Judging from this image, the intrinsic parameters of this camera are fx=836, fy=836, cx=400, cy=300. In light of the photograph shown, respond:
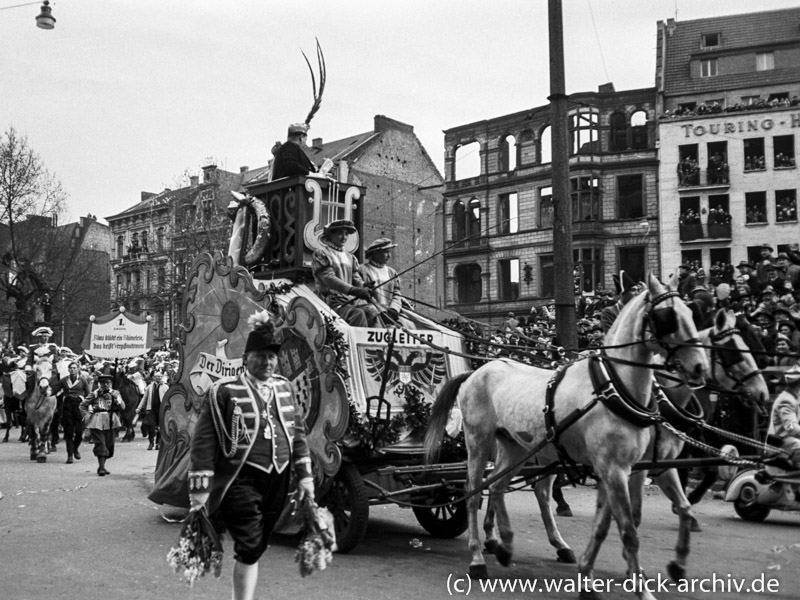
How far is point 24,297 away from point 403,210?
22.8 metres

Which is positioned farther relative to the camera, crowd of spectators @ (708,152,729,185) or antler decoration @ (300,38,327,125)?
crowd of spectators @ (708,152,729,185)

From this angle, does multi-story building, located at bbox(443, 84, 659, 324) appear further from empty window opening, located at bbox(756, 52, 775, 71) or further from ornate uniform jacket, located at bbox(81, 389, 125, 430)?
ornate uniform jacket, located at bbox(81, 389, 125, 430)

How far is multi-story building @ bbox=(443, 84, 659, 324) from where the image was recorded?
4047cm

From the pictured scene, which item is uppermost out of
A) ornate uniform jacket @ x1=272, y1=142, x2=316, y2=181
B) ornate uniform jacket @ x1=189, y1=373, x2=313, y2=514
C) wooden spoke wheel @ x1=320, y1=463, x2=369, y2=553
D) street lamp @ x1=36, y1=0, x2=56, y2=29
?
street lamp @ x1=36, y1=0, x2=56, y2=29

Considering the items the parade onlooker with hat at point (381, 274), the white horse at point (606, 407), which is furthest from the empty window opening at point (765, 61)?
the white horse at point (606, 407)

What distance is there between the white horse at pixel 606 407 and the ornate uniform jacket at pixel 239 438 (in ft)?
7.20

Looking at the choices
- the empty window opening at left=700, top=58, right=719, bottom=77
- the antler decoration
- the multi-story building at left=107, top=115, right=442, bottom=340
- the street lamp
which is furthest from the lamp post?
the empty window opening at left=700, top=58, right=719, bottom=77

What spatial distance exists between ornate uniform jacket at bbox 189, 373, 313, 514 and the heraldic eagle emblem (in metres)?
2.66

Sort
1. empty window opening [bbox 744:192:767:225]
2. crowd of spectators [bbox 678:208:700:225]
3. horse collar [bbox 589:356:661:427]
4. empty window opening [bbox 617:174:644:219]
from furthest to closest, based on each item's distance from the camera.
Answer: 1. empty window opening [bbox 617:174:644:219]
2. crowd of spectators [bbox 678:208:700:225]
3. empty window opening [bbox 744:192:767:225]
4. horse collar [bbox 589:356:661:427]

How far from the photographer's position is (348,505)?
7.71 meters

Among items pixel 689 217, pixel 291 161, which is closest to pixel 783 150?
pixel 689 217

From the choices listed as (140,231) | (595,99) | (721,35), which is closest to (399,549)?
(595,99)

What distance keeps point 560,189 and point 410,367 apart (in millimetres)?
2517

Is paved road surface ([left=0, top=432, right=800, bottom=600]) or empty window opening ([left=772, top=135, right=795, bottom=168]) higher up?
empty window opening ([left=772, top=135, right=795, bottom=168])
